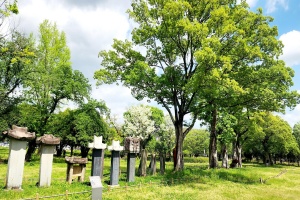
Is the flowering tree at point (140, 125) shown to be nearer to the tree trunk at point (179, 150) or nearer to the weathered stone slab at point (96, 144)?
the tree trunk at point (179, 150)

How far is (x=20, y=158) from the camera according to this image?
14828 millimetres

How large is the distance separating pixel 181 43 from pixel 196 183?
13.1m

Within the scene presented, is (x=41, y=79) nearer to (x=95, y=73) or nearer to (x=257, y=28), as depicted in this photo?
(x=95, y=73)

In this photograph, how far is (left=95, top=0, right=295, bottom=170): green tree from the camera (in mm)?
20984

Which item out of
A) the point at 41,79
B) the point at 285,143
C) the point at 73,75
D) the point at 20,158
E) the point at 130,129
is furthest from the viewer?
the point at 285,143

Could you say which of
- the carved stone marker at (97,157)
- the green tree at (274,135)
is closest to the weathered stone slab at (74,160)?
the carved stone marker at (97,157)

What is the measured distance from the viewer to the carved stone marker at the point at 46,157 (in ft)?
51.7

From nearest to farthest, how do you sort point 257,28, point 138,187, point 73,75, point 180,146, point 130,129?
point 138,187 < point 257,28 < point 180,146 < point 73,75 < point 130,129

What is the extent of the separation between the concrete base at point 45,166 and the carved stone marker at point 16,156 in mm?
1351

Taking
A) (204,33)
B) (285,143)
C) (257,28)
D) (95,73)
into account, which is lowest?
(285,143)

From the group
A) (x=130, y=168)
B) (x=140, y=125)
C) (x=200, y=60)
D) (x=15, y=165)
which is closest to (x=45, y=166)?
(x=15, y=165)

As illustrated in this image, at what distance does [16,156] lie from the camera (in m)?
14.7

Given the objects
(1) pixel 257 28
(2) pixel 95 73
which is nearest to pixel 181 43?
(1) pixel 257 28

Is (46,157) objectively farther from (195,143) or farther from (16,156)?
(195,143)
